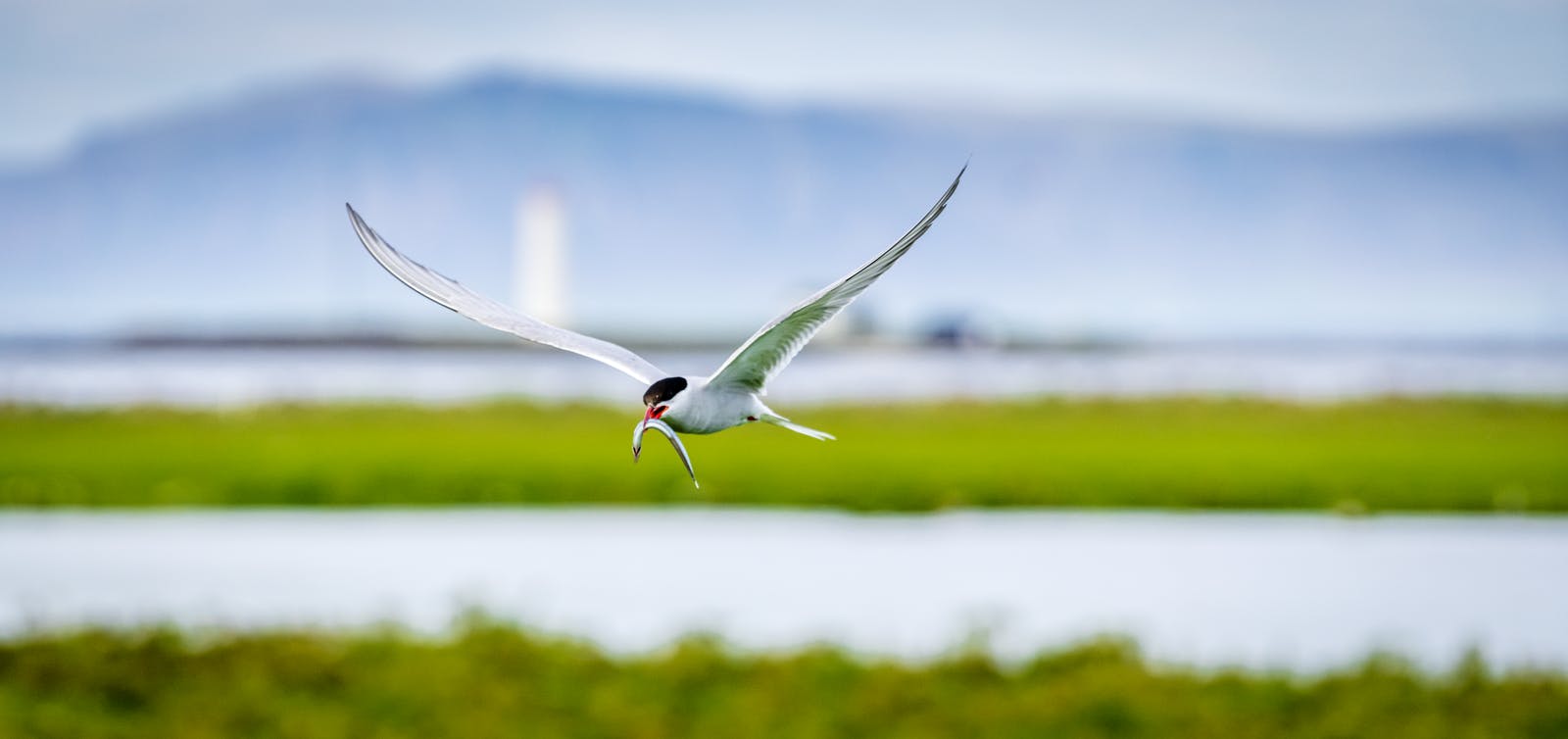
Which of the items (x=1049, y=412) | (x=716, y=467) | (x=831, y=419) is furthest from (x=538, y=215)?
(x=1049, y=412)

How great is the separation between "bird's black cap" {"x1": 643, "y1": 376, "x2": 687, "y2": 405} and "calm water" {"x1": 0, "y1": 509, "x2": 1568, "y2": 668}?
22.5 metres

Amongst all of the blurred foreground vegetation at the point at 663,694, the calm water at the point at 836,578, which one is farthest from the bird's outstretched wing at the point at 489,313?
the calm water at the point at 836,578

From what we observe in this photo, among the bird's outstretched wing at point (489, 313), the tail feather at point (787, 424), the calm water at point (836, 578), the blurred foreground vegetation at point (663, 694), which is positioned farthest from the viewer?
the calm water at point (836, 578)

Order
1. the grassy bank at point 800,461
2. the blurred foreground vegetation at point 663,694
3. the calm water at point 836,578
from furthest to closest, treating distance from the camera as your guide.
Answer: the grassy bank at point 800,461 < the calm water at point 836,578 < the blurred foreground vegetation at point 663,694

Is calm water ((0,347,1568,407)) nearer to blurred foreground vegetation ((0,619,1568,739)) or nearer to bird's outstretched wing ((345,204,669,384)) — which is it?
blurred foreground vegetation ((0,619,1568,739))

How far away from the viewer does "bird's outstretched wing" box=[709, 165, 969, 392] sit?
163 centimetres

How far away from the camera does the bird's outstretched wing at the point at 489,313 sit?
69.7 inches

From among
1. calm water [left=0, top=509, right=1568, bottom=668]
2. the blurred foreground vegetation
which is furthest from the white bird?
calm water [left=0, top=509, right=1568, bottom=668]

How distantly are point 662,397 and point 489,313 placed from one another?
62 cm

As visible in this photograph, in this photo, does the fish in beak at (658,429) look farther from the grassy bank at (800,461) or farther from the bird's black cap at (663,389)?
the grassy bank at (800,461)

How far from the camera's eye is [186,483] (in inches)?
1547

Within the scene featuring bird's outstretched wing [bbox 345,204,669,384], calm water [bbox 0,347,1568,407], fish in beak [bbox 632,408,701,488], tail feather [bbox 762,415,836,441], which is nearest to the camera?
fish in beak [bbox 632,408,701,488]

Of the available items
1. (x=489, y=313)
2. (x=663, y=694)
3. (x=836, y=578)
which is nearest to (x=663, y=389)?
(x=489, y=313)

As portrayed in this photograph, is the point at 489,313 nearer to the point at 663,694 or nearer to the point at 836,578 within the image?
the point at 663,694
